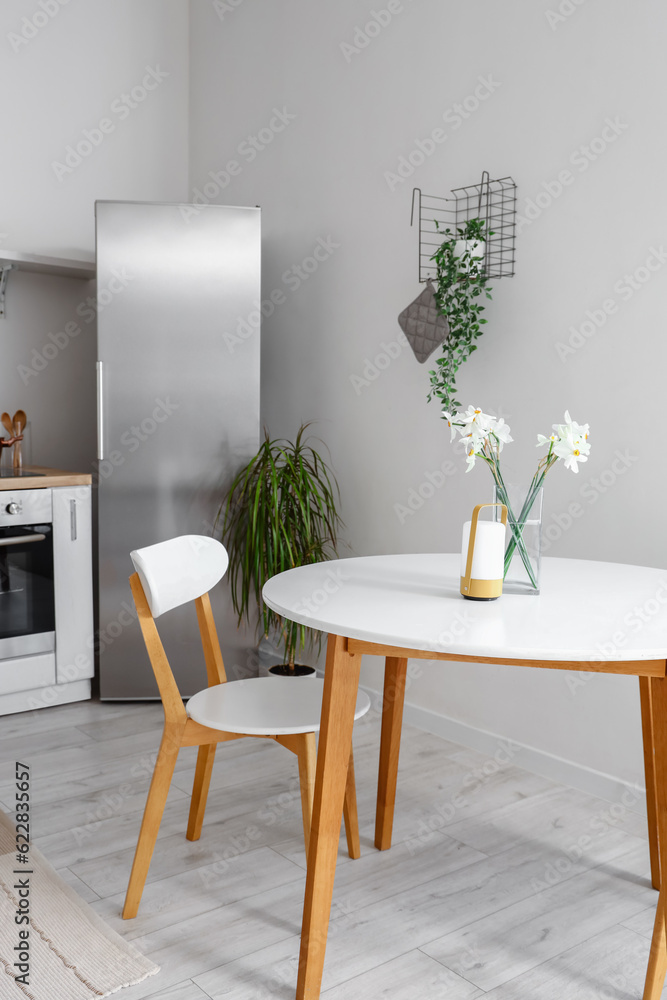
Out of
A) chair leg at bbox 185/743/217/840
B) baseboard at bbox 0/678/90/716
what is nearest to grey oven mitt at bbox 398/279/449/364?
chair leg at bbox 185/743/217/840

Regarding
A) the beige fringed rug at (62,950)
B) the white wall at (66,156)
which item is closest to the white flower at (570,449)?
the beige fringed rug at (62,950)

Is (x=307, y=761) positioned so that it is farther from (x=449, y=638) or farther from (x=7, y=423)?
(x=7, y=423)

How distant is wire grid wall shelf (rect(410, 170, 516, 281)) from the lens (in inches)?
107

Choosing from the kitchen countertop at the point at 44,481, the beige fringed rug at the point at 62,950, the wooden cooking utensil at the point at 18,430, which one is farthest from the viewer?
the wooden cooking utensil at the point at 18,430

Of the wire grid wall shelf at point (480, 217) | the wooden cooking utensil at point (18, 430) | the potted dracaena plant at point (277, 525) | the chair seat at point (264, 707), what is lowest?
the chair seat at point (264, 707)

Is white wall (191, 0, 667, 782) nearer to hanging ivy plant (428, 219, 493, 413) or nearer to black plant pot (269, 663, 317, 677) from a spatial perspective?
hanging ivy plant (428, 219, 493, 413)

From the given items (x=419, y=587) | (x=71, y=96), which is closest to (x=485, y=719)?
(x=419, y=587)

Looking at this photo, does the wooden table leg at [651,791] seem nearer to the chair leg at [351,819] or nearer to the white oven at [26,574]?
the chair leg at [351,819]

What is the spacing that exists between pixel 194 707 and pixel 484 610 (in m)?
0.73

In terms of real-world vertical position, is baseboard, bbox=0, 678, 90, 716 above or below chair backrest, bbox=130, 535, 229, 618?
below

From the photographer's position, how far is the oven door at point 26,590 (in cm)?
319

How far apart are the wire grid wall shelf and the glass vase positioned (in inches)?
42.8

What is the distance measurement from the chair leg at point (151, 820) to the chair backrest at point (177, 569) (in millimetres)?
320

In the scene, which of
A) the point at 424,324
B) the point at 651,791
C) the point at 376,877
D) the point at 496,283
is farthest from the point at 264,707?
the point at 496,283
